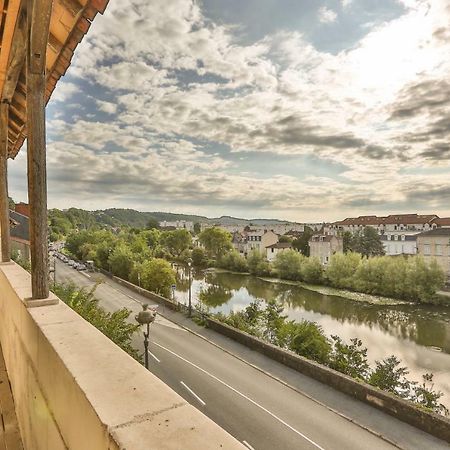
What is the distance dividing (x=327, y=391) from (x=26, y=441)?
13.0 metres

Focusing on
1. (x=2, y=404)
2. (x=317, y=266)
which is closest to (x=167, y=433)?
(x=2, y=404)

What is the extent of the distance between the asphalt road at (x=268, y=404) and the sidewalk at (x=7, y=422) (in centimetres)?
613

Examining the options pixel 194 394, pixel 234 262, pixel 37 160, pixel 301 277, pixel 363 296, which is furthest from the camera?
pixel 234 262

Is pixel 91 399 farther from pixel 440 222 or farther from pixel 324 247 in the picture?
pixel 440 222

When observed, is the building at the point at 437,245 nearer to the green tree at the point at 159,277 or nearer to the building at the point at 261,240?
the building at the point at 261,240

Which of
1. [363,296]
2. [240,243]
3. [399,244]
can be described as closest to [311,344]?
[363,296]

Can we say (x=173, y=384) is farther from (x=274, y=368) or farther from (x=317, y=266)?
(x=317, y=266)

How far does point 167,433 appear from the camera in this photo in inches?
40.4

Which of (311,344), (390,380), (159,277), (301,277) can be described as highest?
(159,277)

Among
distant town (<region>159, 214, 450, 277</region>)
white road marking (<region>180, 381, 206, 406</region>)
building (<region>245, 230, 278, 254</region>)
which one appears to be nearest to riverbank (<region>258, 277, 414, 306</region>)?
distant town (<region>159, 214, 450, 277</region>)

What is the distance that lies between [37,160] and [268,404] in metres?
12.1

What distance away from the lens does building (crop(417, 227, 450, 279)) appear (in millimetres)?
49375

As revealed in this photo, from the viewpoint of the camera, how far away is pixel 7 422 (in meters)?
3.20

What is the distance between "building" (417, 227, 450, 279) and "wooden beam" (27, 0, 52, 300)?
173ft
